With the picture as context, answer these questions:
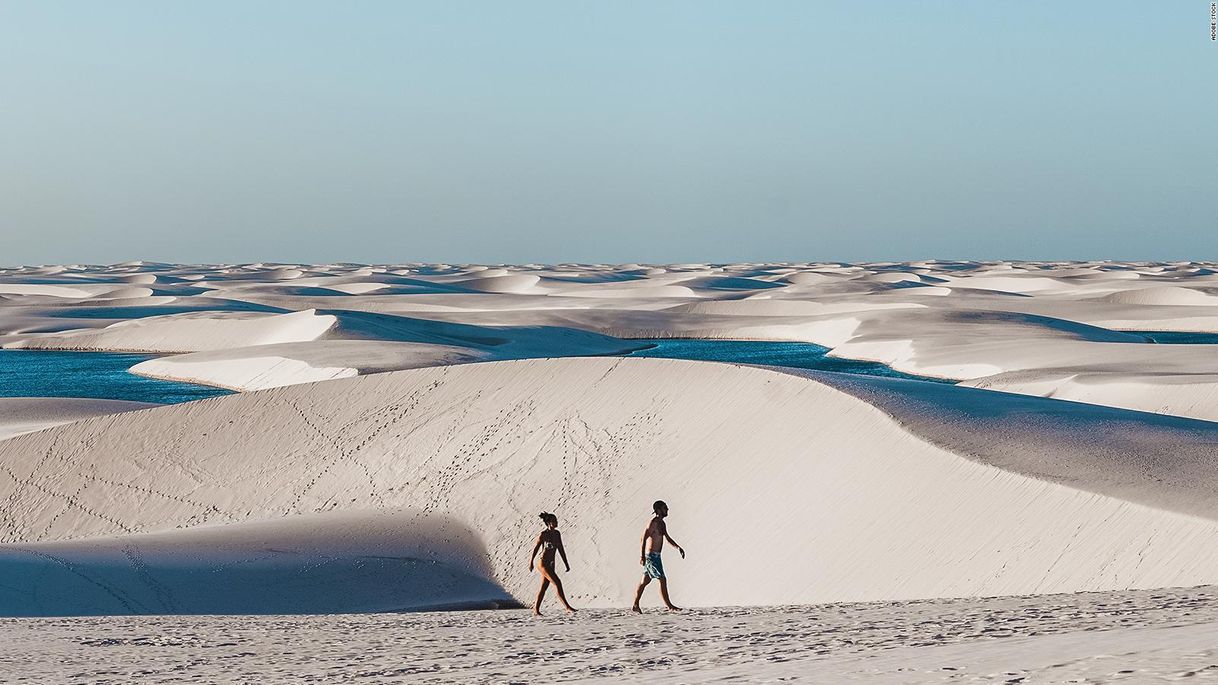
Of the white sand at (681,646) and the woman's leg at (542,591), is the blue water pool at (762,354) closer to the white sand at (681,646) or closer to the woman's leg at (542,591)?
the woman's leg at (542,591)

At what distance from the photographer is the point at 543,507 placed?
17016 millimetres

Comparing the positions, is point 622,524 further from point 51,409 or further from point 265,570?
point 51,409

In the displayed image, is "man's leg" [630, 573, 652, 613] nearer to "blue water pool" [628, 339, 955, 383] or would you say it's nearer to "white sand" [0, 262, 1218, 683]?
"white sand" [0, 262, 1218, 683]

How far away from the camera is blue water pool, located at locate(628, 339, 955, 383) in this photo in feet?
136

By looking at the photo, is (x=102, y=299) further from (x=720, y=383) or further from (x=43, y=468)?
(x=720, y=383)

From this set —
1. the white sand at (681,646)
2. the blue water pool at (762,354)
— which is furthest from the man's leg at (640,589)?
the blue water pool at (762,354)

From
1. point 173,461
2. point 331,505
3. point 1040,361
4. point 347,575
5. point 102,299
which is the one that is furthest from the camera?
point 102,299

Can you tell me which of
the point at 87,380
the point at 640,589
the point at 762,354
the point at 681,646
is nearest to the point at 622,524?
the point at 640,589

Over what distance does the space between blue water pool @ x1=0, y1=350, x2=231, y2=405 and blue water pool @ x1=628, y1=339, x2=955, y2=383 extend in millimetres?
13774

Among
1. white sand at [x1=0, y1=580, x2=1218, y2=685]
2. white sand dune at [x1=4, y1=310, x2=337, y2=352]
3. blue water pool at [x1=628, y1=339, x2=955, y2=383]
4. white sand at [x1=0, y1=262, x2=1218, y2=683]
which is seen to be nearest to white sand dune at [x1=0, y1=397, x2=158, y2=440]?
white sand at [x1=0, y1=262, x2=1218, y2=683]

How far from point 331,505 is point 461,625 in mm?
8137

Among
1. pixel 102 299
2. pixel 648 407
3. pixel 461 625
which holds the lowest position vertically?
pixel 461 625

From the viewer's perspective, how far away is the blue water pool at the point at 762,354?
136 ft

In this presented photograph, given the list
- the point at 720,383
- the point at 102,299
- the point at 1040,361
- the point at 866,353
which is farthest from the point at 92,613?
the point at 102,299
